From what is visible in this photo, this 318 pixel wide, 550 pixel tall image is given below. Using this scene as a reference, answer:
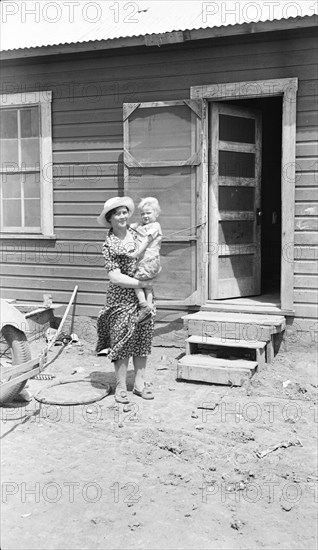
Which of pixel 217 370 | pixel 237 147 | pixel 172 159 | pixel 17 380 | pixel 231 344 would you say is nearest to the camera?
pixel 17 380

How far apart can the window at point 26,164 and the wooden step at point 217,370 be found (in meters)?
2.98

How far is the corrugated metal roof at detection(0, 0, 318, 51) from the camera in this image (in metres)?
6.95

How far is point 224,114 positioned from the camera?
24.2 ft

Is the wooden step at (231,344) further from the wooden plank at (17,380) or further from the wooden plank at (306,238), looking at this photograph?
the wooden plank at (17,380)

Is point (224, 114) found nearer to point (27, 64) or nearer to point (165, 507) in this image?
point (27, 64)

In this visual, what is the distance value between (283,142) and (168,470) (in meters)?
4.05

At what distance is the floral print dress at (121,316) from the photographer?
5414 mm

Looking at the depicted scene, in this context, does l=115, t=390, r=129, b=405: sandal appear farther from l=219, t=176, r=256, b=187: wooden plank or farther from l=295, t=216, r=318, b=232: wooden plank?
l=219, t=176, r=256, b=187: wooden plank

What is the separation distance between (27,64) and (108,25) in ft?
3.89

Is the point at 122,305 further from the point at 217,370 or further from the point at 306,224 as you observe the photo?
the point at 306,224

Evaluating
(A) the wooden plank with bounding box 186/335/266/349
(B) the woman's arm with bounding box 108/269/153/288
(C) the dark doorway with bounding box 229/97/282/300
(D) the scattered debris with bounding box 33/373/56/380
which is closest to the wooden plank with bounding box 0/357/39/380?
(B) the woman's arm with bounding box 108/269/153/288

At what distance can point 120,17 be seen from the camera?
8.17m

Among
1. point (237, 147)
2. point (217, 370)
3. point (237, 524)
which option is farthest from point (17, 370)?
point (237, 147)

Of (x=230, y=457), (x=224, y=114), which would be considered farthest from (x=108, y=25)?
(x=230, y=457)
